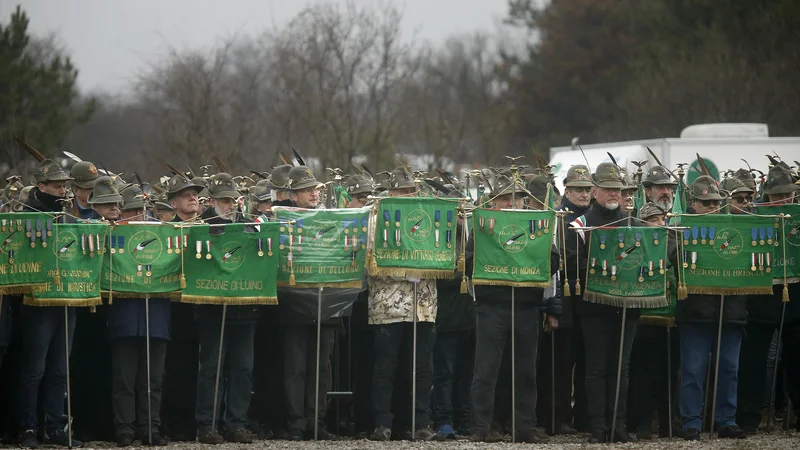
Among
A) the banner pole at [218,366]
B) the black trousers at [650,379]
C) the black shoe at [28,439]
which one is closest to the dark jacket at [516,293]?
the black trousers at [650,379]

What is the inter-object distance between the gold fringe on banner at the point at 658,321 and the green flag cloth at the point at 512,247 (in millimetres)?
1299

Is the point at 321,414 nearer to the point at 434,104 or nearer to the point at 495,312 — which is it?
the point at 495,312

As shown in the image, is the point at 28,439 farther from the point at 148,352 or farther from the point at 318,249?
the point at 318,249

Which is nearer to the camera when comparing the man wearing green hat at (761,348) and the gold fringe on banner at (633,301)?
the gold fringe on banner at (633,301)

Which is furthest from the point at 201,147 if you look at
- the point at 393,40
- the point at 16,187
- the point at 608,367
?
the point at 608,367

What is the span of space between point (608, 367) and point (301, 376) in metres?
2.95

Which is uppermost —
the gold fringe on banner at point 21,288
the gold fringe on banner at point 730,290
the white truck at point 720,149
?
the white truck at point 720,149

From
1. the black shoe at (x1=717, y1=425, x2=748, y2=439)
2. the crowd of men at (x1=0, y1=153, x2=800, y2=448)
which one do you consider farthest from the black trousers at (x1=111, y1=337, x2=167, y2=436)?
the black shoe at (x1=717, y1=425, x2=748, y2=439)

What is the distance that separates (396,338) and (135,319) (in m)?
2.52

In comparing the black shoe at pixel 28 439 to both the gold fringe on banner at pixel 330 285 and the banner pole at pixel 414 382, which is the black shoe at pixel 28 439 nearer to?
the gold fringe on banner at pixel 330 285

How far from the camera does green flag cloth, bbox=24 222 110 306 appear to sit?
39.0 ft

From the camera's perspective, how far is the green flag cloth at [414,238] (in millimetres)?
12664

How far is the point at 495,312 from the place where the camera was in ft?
41.0

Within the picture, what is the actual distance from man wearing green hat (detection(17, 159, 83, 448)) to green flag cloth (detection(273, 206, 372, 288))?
209 cm
